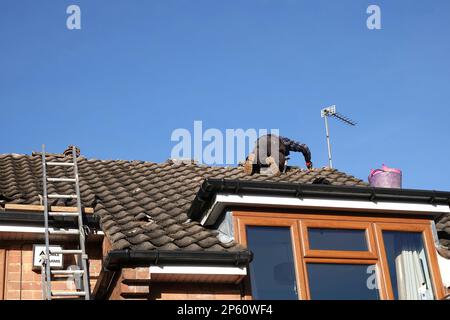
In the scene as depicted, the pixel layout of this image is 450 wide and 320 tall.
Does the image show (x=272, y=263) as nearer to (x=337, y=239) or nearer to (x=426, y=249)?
(x=337, y=239)

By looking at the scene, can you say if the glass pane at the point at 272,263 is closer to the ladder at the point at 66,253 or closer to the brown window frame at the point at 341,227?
the brown window frame at the point at 341,227

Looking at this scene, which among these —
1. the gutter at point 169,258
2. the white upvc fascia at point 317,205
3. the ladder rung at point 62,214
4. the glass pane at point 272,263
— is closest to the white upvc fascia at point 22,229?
the ladder rung at point 62,214

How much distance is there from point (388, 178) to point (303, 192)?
2495 millimetres

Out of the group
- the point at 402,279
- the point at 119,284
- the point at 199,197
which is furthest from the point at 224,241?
the point at 402,279

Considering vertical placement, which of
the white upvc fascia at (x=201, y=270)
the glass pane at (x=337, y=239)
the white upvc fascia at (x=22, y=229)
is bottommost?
the white upvc fascia at (x=201, y=270)

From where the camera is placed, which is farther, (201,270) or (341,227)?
(341,227)

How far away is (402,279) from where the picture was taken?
36.6ft

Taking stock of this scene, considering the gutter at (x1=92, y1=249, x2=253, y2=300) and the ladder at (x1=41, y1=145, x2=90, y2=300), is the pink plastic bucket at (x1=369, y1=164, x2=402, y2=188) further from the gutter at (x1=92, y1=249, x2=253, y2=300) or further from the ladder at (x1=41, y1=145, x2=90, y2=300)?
the ladder at (x1=41, y1=145, x2=90, y2=300)

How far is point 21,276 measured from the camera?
11289mm

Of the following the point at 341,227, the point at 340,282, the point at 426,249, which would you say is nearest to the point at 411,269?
the point at 426,249

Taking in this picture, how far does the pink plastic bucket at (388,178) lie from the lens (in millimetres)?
12906

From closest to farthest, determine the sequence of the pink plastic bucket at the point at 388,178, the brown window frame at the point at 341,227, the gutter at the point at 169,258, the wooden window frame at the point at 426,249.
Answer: the gutter at the point at 169,258 < the brown window frame at the point at 341,227 < the wooden window frame at the point at 426,249 < the pink plastic bucket at the point at 388,178

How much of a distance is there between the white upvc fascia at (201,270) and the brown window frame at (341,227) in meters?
0.38
